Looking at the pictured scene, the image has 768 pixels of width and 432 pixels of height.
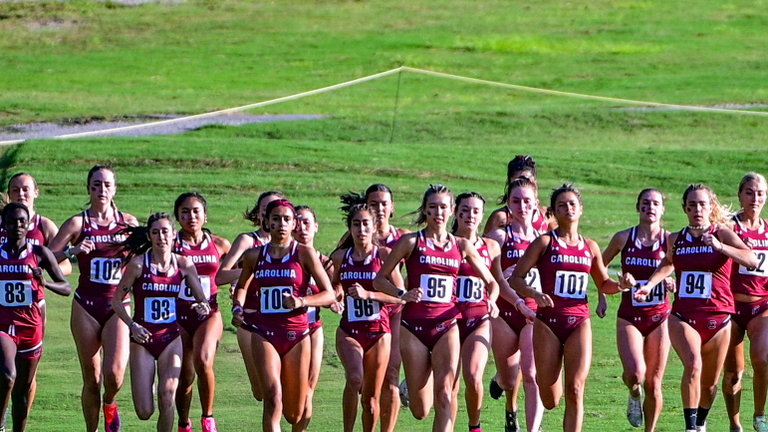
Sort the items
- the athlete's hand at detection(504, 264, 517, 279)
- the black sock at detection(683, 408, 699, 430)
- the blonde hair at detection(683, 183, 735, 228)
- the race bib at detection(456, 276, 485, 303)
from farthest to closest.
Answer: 1. the athlete's hand at detection(504, 264, 517, 279)
2. the blonde hair at detection(683, 183, 735, 228)
3. the black sock at detection(683, 408, 699, 430)
4. the race bib at detection(456, 276, 485, 303)

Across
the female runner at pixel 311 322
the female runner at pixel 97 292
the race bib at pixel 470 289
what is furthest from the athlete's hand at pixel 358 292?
the female runner at pixel 97 292

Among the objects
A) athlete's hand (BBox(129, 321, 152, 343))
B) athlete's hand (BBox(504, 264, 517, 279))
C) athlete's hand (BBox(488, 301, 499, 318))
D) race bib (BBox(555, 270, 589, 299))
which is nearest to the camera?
athlete's hand (BBox(129, 321, 152, 343))

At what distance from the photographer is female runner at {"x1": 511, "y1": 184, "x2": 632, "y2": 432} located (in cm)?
1026

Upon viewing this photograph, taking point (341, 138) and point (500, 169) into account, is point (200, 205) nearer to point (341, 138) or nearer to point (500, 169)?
point (500, 169)

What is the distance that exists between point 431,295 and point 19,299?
11.2 ft

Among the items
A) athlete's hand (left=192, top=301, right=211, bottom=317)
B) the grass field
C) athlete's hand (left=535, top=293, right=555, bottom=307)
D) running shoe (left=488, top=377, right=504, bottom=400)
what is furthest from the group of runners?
the grass field

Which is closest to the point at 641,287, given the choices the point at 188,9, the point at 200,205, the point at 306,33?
the point at 200,205

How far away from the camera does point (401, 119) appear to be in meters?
35.0

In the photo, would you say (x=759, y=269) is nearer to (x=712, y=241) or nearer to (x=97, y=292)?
(x=712, y=241)

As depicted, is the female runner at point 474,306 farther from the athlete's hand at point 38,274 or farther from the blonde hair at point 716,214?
the athlete's hand at point 38,274

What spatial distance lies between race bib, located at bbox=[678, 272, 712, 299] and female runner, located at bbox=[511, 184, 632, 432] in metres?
0.70

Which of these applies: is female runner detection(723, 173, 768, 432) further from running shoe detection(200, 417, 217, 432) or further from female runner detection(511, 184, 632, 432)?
running shoe detection(200, 417, 217, 432)

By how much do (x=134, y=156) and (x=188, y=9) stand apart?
25371mm

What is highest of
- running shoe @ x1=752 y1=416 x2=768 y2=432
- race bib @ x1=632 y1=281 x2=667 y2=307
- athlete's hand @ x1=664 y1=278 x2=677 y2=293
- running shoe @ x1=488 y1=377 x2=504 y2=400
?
athlete's hand @ x1=664 y1=278 x2=677 y2=293
